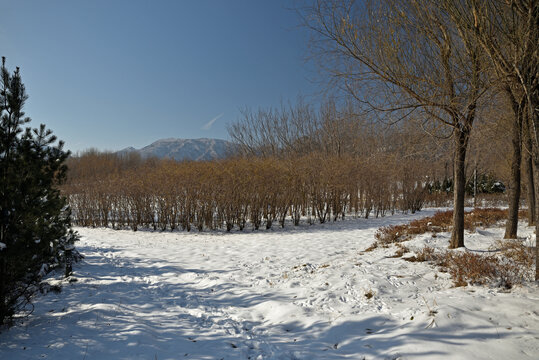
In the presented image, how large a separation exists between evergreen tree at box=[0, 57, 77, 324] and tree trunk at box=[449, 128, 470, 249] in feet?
20.8

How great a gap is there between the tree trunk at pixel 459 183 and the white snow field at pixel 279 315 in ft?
1.48

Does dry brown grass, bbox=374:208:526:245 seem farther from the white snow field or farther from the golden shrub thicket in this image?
the golden shrub thicket

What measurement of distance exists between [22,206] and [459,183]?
22.6 ft

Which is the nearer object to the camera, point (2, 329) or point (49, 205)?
point (2, 329)

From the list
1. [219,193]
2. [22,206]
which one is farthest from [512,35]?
[219,193]

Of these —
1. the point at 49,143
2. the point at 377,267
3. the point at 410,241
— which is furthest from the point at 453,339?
the point at 49,143

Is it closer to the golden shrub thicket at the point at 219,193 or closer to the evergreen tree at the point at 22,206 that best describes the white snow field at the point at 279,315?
the evergreen tree at the point at 22,206

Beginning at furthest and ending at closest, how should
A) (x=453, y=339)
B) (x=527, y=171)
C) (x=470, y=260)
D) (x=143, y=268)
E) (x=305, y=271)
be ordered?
1. (x=527, y=171)
2. (x=143, y=268)
3. (x=305, y=271)
4. (x=470, y=260)
5. (x=453, y=339)

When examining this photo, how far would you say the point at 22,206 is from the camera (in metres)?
3.39

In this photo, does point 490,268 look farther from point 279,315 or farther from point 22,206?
point 22,206

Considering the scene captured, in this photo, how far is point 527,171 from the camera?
274 inches

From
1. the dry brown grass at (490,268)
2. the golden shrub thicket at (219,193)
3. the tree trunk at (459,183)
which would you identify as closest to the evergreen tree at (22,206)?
the dry brown grass at (490,268)

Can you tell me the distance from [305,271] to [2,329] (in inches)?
171

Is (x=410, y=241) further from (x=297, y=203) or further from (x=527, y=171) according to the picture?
(x=297, y=203)
